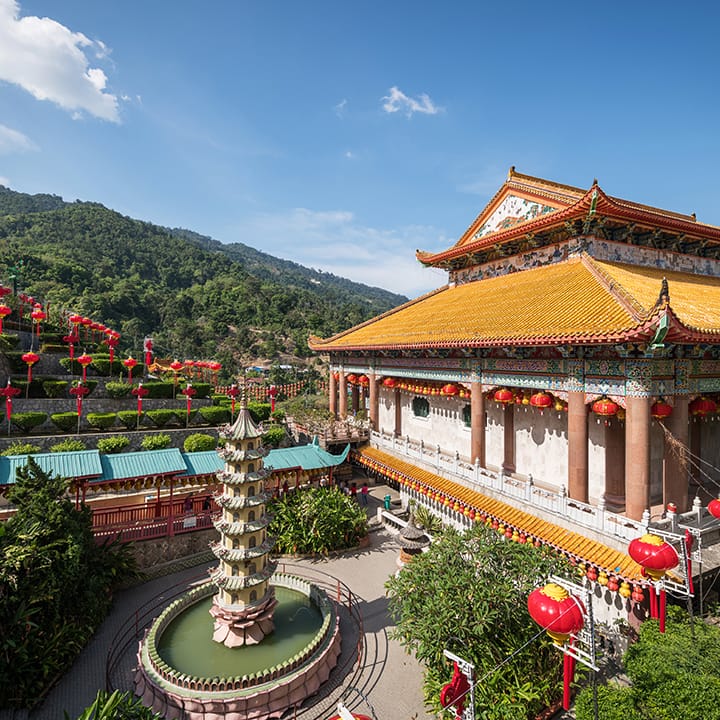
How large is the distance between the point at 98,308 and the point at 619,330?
9153 cm

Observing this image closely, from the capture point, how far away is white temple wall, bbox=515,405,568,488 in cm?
1390

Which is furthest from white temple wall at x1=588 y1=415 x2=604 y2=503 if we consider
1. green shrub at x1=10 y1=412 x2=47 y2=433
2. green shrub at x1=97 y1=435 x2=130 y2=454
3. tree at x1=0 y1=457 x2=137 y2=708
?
green shrub at x1=10 y1=412 x2=47 y2=433

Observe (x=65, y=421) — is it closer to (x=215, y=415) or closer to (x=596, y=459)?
(x=215, y=415)

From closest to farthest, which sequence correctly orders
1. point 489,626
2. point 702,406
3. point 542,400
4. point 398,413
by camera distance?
point 489,626 → point 702,406 → point 542,400 → point 398,413

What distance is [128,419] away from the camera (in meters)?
26.8

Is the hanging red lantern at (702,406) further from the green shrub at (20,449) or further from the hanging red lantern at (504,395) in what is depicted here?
the green shrub at (20,449)

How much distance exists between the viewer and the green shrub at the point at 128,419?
87.5 feet

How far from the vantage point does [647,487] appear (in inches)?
401

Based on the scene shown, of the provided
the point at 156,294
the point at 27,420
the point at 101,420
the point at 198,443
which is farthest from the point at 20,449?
the point at 156,294

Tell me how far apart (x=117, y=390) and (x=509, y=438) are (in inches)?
965

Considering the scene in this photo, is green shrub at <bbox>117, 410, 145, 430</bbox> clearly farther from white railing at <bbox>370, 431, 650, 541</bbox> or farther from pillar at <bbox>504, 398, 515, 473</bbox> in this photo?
pillar at <bbox>504, 398, 515, 473</bbox>

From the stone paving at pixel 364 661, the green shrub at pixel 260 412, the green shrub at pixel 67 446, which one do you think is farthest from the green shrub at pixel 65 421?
the stone paving at pixel 364 661

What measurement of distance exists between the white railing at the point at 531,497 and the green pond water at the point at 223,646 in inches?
244

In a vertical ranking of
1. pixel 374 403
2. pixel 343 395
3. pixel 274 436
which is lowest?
pixel 274 436
